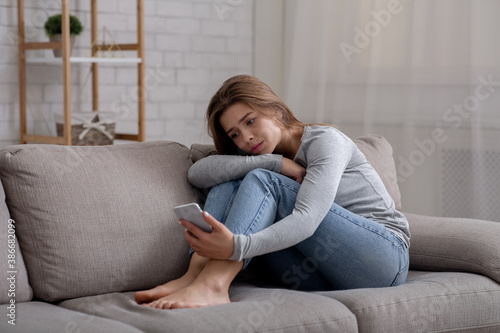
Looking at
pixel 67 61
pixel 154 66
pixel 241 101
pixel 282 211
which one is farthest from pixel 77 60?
pixel 282 211

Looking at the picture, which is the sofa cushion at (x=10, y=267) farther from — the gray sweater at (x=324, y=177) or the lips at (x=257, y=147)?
the lips at (x=257, y=147)

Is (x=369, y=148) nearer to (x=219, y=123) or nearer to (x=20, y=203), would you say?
(x=219, y=123)

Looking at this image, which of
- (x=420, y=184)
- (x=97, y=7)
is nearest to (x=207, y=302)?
(x=420, y=184)

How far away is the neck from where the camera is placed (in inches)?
81.1

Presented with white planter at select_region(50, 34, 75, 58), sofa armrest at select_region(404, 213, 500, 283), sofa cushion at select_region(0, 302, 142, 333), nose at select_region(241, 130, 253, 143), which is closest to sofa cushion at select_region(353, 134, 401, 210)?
sofa armrest at select_region(404, 213, 500, 283)

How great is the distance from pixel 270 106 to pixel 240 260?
0.52 m

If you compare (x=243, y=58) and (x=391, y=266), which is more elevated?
(x=243, y=58)

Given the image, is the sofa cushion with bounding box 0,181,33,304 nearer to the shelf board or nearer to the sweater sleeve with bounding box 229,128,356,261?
the sweater sleeve with bounding box 229,128,356,261

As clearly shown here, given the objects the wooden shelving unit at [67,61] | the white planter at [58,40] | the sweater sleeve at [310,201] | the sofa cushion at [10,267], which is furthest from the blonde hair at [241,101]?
the white planter at [58,40]

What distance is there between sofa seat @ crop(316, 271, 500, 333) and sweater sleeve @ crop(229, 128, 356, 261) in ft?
0.67

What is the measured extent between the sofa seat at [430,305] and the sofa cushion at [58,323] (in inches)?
22.9

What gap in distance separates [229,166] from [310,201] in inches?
12.4

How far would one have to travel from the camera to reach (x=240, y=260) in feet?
5.67

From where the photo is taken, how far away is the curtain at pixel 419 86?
3152mm
